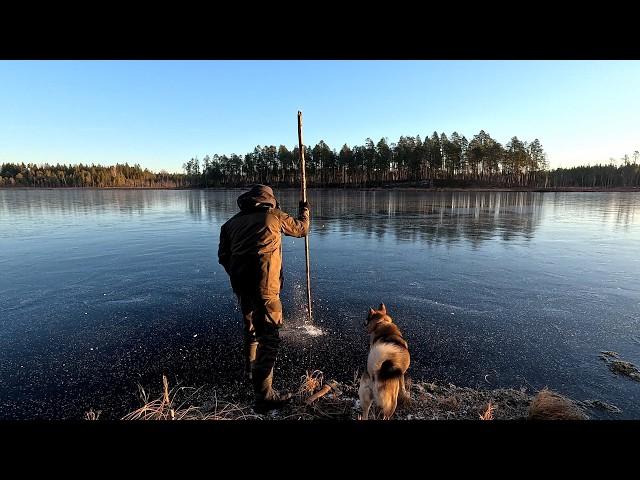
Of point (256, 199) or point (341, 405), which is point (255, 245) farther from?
point (341, 405)

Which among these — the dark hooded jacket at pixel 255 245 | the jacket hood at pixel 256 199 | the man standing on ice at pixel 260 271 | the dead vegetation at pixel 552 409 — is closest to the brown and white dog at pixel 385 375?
the man standing on ice at pixel 260 271

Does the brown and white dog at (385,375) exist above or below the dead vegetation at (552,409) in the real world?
above

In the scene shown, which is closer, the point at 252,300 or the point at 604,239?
the point at 252,300

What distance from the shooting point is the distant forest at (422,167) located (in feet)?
296

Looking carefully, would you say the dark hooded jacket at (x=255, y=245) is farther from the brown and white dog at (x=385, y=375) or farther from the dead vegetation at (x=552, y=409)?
the dead vegetation at (x=552, y=409)

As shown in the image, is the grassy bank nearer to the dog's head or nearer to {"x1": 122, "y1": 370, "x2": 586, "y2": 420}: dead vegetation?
{"x1": 122, "y1": 370, "x2": 586, "y2": 420}: dead vegetation

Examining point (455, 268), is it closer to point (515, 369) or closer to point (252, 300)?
point (515, 369)

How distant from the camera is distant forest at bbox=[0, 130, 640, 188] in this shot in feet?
296

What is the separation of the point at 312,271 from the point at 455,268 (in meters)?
4.50

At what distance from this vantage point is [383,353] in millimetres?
3268

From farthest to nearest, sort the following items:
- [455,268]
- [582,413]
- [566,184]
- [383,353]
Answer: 1. [566,184]
2. [455,268]
3. [582,413]
4. [383,353]

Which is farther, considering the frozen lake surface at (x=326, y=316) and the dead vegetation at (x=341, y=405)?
the frozen lake surface at (x=326, y=316)

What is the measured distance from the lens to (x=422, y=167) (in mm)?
97250
